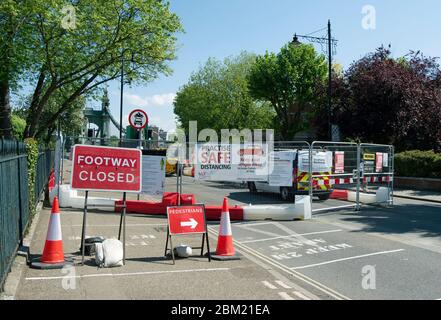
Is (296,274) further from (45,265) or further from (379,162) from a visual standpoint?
(379,162)

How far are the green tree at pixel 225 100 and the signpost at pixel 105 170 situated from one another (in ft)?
150

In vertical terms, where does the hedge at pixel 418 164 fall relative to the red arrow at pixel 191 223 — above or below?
above

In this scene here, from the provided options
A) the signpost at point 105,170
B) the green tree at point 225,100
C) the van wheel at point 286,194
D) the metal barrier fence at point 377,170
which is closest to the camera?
the signpost at point 105,170

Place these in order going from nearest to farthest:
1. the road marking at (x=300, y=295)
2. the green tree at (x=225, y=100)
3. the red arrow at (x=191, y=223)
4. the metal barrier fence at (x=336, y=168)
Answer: the road marking at (x=300, y=295)
the red arrow at (x=191, y=223)
the metal barrier fence at (x=336, y=168)
the green tree at (x=225, y=100)

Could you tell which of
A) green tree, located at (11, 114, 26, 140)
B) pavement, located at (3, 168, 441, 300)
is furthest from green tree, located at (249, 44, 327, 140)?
pavement, located at (3, 168, 441, 300)

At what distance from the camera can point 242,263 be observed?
8.25 meters

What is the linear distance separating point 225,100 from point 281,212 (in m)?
46.4

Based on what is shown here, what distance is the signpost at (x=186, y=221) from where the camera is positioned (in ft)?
27.2

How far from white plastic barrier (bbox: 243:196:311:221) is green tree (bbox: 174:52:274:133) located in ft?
132

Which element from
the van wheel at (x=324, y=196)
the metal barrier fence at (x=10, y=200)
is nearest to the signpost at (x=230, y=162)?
the van wheel at (x=324, y=196)

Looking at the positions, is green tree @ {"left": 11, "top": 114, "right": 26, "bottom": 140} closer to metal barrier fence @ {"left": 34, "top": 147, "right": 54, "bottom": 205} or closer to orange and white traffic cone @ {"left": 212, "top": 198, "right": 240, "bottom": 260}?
metal barrier fence @ {"left": 34, "top": 147, "right": 54, "bottom": 205}

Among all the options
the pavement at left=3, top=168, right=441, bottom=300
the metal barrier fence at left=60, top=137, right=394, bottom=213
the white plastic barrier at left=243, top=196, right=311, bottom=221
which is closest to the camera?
the pavement at left=3, top=168, right=441, bottom=300

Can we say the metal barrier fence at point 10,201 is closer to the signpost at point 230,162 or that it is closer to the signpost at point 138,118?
the signpost at point 230,162

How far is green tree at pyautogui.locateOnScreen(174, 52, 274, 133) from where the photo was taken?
55.8 metres
